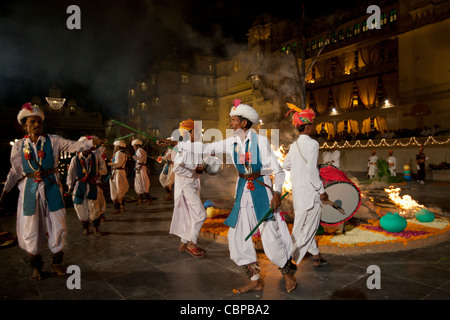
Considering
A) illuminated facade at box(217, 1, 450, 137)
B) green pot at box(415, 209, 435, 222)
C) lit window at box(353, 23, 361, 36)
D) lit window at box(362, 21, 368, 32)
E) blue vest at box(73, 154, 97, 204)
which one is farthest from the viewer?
lit window at box(353, 23, 361, 36)

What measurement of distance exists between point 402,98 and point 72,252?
30.7m

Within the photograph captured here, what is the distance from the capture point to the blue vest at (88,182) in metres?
6.29

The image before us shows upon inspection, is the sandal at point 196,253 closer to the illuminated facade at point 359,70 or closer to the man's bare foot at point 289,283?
the man's bare foot at point 289,283

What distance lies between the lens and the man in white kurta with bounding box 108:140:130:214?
890cm

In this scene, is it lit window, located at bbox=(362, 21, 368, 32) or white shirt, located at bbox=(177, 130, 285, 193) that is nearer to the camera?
white shirt, located at bbox=(177, 130, 285, 193)

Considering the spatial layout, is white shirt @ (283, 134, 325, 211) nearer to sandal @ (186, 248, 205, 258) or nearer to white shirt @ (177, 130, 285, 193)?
white shirt @ (177, 130, 285, 193)

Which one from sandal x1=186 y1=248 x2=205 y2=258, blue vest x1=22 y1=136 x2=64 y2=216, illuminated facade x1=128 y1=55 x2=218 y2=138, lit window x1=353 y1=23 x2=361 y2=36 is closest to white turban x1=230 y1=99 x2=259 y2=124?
sandal x1=186 y1=248 x2=205 y2=258

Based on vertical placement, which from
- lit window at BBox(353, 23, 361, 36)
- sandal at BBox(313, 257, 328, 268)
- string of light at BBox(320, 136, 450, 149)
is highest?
lit window at BBox(353, 23, 361, 36)

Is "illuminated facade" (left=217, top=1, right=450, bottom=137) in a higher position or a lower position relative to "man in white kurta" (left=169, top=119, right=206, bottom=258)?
higher

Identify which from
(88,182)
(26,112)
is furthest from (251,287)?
(88,182)

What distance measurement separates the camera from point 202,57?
1789 inches

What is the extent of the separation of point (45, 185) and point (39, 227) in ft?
1.87

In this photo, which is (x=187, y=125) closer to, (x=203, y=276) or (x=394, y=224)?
(x=203, y=276)

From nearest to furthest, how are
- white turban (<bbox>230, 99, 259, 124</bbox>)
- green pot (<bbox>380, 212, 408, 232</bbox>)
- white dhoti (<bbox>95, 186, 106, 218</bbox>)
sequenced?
white turban (<bbox>230, 99, 259, 124</bbox>) < green pot (<bbox>380, 212, 408, 232</bbox>) < white dhoti (<bbox>95, 186, 106, 218</bbox>)
